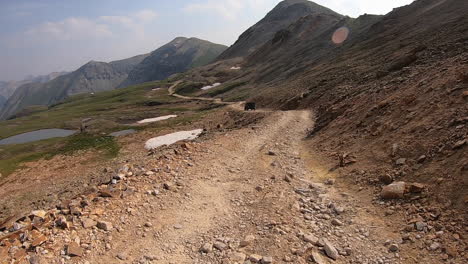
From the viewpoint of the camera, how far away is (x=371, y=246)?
39.9ft

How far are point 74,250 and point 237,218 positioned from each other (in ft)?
24.0

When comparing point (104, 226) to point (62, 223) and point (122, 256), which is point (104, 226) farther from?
point (122, 256)

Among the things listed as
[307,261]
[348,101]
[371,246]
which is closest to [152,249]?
[307,261]

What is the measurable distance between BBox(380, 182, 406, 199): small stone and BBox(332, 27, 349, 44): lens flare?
10141 centimetres

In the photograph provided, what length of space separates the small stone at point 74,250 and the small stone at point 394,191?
14.2 metres

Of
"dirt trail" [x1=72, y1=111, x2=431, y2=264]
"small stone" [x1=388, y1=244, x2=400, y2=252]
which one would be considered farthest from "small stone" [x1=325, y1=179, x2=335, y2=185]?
"small stone" [x1=388, y1=244, x2=400, y2=252]

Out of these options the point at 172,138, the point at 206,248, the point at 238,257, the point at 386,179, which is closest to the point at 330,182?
the point at 386,179

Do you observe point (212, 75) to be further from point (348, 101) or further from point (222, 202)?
point (222, 202)

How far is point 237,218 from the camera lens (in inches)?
591

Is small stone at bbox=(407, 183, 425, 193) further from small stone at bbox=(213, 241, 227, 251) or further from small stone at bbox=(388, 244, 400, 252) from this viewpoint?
small stone at bbox=(213, 241, 227, 251)

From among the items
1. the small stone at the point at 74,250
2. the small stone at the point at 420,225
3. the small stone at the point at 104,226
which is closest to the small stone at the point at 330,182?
the small stone at the point at 420,225

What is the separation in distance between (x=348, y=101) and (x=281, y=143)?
11.3 metres

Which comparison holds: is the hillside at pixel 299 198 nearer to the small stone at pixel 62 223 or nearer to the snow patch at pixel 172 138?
the small stone at pixel 62 223

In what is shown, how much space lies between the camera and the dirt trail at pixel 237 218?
12.3 metres
